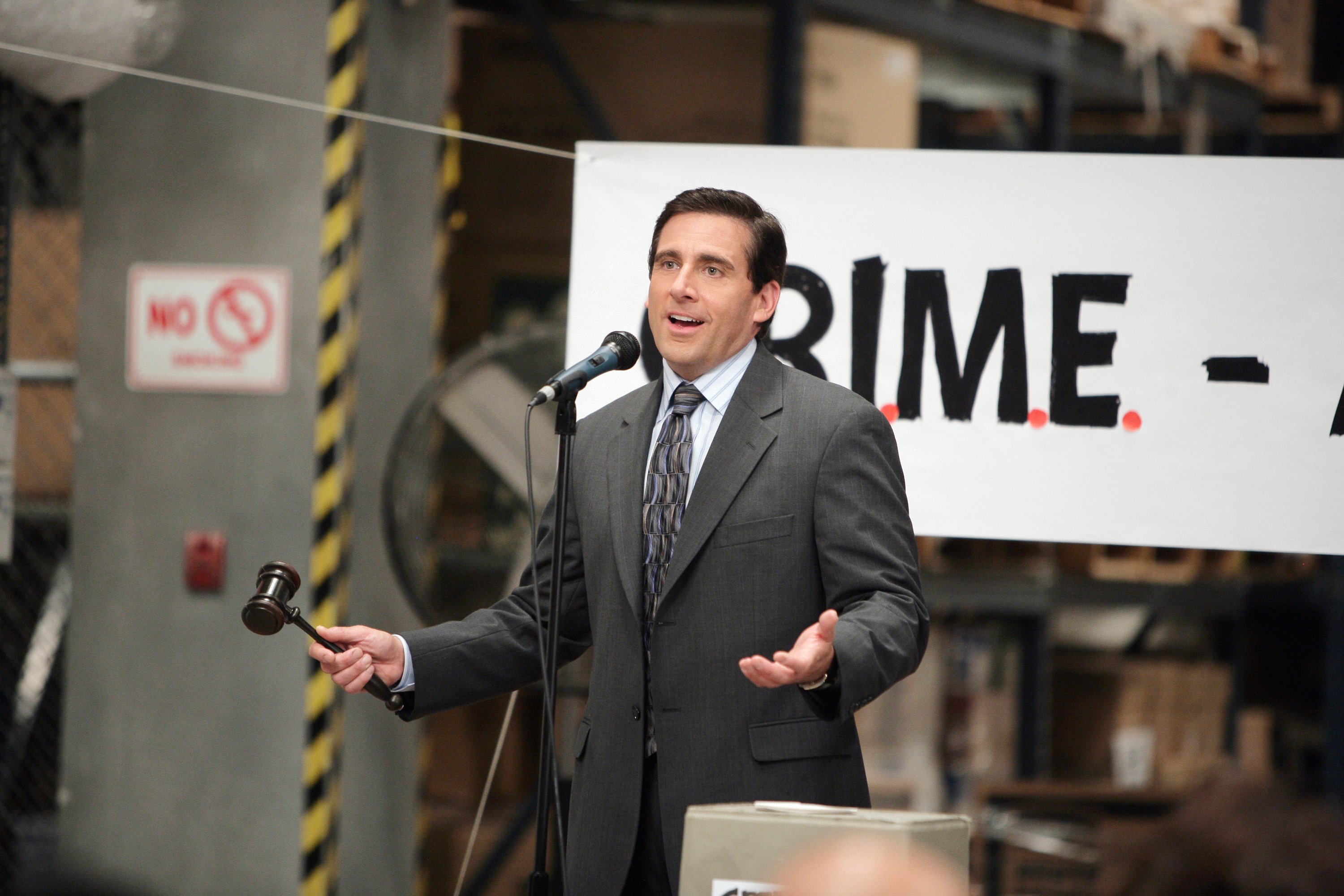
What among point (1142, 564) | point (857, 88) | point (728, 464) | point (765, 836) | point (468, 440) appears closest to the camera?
point (765, 836)

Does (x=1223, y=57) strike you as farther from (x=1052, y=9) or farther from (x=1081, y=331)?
(x=1081, y=331)

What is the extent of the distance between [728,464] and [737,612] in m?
0.25

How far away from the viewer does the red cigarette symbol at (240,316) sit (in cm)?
428

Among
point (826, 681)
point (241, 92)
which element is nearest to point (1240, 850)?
point (826, 681)

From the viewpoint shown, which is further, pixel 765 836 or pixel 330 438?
pixel 330 438

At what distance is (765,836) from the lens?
6.06ft

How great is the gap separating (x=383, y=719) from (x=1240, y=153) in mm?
5116

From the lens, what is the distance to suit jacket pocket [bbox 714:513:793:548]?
96.0 inches

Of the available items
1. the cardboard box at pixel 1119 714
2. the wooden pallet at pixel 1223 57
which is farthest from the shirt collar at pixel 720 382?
the wooden pallet at pixel 1223 57

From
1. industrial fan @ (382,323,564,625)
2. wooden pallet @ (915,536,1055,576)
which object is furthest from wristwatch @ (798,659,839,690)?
wooden pallet @ (915,536,1055,576)

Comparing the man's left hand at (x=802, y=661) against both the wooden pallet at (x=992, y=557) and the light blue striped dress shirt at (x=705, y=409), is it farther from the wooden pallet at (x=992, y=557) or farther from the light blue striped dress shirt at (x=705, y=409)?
the wooden pallet at (x=992, y=557)

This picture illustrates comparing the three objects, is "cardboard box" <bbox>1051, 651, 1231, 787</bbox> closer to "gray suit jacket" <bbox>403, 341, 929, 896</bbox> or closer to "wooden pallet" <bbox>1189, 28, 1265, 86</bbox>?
"wooden pallet" <bbox>1189, 28, 1265, 86</bbox>

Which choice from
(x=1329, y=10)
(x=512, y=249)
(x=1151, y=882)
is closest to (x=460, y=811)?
(x=512, y=249)

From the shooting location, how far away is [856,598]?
2.38 m
